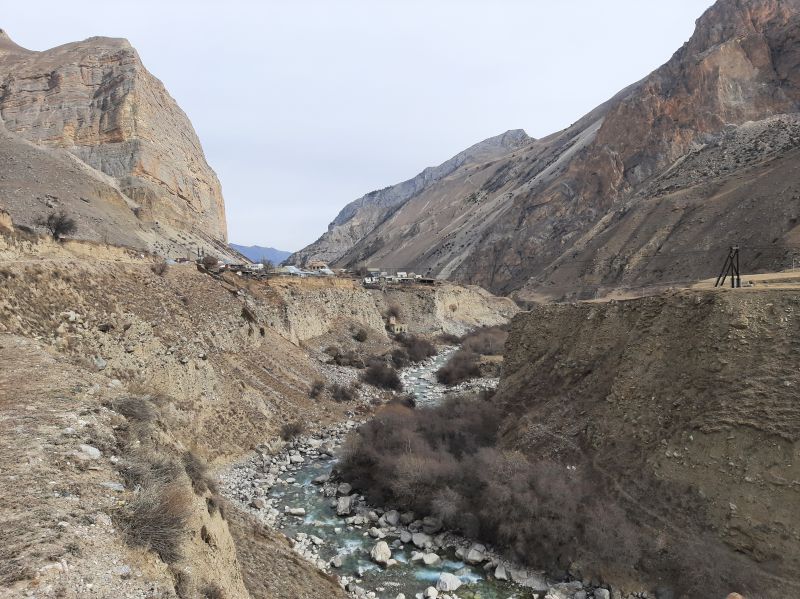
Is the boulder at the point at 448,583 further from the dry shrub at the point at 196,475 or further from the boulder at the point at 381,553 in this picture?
the dry shrub at the point at 196,475

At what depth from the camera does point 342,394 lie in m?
26.2

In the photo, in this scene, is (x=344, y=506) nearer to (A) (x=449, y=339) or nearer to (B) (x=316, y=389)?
(B) (x=316, y=389)

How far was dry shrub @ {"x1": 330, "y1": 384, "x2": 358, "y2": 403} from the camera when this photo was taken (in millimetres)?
25906

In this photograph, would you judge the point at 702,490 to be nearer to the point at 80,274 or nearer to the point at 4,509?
the point at 4,509

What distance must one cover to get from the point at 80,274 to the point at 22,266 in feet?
7.54

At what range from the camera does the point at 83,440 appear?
7.42 meters

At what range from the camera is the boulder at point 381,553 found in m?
12.2

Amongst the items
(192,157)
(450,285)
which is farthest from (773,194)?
(192,157)

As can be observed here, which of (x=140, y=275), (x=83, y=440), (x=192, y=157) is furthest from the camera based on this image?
(x=192, y=157)

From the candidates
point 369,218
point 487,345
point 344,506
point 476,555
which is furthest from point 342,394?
point 369,218

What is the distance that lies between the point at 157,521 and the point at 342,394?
2024cm

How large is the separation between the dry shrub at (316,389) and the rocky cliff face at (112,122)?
33828mm

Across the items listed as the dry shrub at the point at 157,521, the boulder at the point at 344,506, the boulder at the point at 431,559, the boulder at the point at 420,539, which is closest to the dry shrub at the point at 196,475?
the dry shrub at the point at 157,521

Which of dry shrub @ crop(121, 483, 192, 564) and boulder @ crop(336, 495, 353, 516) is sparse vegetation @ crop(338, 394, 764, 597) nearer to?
boulder @ crop(336, 495, 353, 516)
